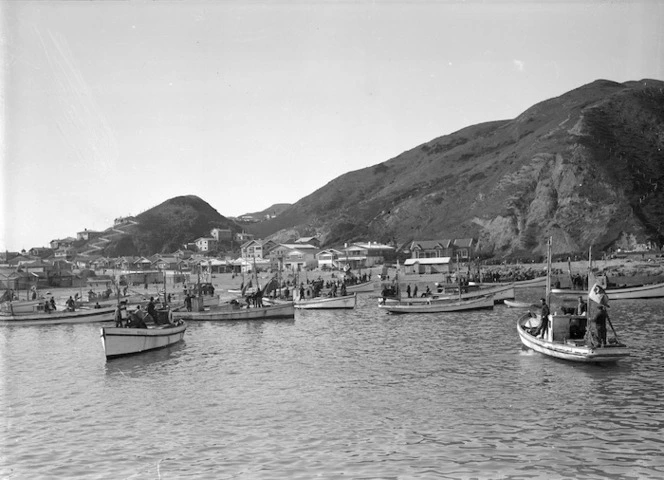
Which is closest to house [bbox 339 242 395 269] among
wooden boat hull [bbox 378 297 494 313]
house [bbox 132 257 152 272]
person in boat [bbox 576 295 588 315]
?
house [bbox 132 257 152 272]

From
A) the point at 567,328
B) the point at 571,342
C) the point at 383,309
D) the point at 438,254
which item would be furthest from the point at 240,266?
the point at 571,342

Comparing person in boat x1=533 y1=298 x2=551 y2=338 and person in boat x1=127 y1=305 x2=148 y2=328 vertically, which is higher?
person in boat x1=127 y1=305 x2=148 y2=328

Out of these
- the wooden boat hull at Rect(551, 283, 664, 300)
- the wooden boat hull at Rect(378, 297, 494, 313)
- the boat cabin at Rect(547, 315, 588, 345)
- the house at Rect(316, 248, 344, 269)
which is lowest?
the wooden boat hull at Rect(551, 283, 664, 300)

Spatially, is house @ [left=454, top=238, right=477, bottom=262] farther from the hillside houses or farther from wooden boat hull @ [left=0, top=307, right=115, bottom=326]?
wooden boat hull @ [left=0, top=307, right=115, bottom=326]

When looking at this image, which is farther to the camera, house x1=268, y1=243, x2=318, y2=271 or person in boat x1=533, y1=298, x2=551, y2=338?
house x1=268, y1=243, x2=318, y2=271

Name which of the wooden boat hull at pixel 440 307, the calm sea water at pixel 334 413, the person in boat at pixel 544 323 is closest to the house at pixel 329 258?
the wooden boat hull at pixel 440 307

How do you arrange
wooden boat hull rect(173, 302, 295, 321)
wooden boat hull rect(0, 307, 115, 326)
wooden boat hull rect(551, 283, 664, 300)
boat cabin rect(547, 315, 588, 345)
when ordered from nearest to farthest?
1. boat cabin rect(547, 315, 588, 345)
2. wooden boat hull rect(173, 302, 295, 321)
3. wooden boat hull rect(0, 307, 115, 326)
4. wooden boat hull rect(551, 283, 664, 300)

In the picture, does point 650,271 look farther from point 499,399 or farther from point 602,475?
point 602,475
